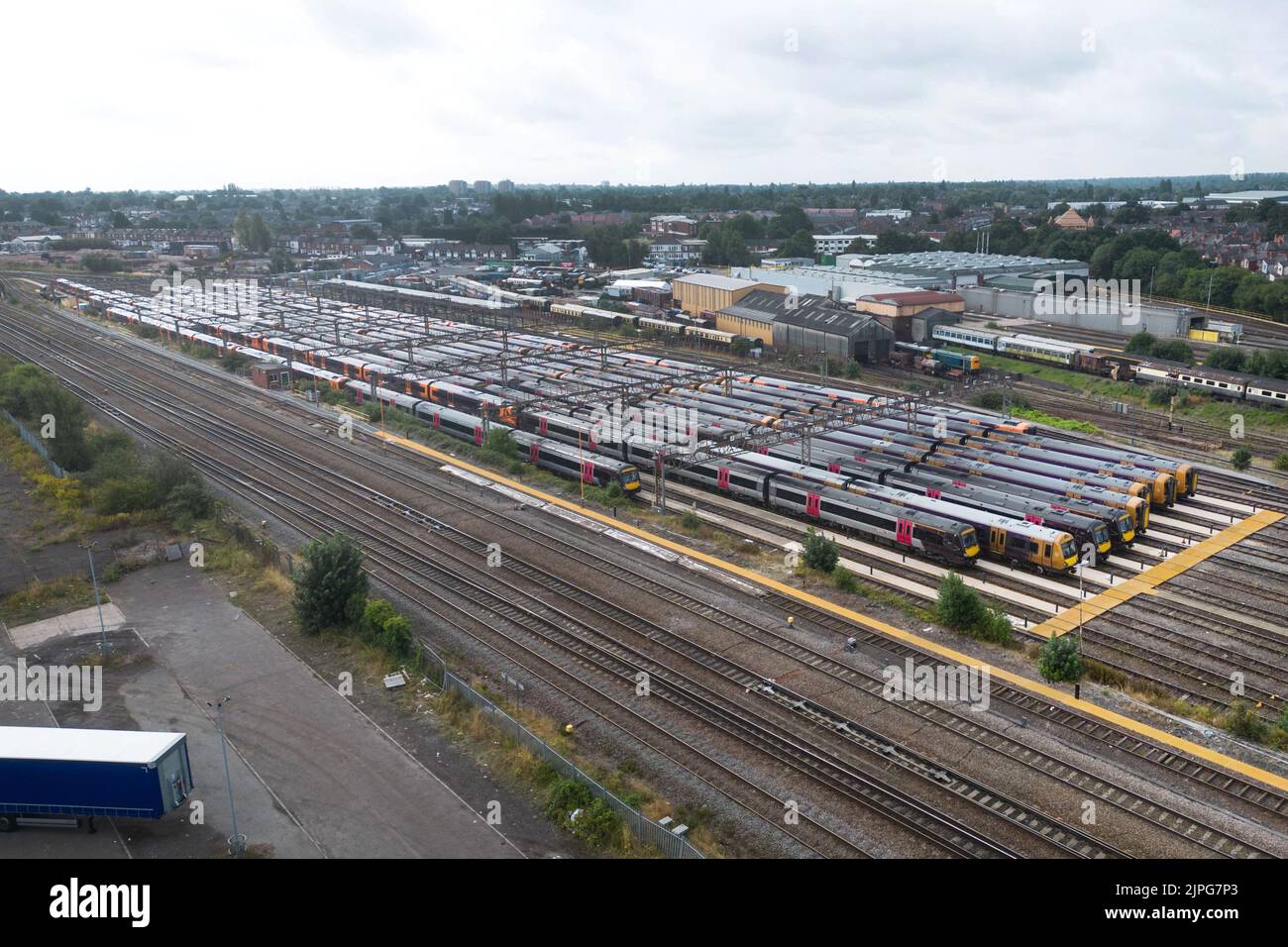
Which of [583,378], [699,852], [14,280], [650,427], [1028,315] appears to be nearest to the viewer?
[699,852]

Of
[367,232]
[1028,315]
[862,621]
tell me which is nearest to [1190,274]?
[1028,315]

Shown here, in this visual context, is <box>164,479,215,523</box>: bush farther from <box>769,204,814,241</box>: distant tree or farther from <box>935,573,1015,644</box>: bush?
<box>769,204,814,241</box>: distant tree

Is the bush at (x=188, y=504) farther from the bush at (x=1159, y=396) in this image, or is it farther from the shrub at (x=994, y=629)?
the bush at (x=1159, y=396)

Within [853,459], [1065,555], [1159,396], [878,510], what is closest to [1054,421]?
[1159,396]

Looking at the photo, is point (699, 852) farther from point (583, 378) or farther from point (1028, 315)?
point (1028, 315)

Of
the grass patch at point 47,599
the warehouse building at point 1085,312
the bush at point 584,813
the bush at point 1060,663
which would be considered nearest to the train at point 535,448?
the grass patch at point 47,599

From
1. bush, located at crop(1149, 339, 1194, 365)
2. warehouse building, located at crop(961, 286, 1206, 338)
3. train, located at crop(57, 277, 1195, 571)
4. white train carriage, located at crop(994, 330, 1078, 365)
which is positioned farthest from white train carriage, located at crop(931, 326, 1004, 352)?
train, located at crop(57, 277, 1195, 571)
